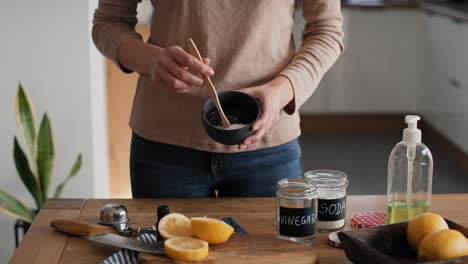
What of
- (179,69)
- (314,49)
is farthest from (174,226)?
(314,49)

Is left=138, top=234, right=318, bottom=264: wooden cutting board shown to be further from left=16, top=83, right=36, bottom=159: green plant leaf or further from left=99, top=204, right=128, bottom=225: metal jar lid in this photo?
left=16, top=83, right=36, bottom=159: green plant leaf

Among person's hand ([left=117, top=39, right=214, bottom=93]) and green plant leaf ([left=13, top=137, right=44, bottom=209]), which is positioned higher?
person's hand ([left=117, top=39, right=214, bottom=93])

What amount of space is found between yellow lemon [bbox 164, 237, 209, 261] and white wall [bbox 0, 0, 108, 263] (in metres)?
1.64

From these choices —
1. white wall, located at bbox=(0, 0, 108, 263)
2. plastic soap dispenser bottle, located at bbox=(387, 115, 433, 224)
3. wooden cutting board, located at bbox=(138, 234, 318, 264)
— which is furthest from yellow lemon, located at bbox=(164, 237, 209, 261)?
white wall, located at bbox=(0, 0, 108, 263)

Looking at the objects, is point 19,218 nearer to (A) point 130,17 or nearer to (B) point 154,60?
(A) point 130,17

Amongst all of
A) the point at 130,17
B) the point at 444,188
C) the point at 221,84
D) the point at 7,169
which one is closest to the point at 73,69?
the point at 7,169

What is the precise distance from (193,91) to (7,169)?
140 cm

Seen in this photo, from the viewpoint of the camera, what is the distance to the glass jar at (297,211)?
137 centimetres

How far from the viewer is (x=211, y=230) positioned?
52.2 inches

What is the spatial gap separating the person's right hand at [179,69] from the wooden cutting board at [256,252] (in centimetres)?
30

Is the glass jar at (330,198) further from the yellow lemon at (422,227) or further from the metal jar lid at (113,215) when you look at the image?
the metal jar lid at (113,215)

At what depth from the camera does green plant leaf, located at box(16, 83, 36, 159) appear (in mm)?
2699

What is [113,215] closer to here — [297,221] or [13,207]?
[297,221]

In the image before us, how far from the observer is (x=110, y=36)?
1.71 metres
